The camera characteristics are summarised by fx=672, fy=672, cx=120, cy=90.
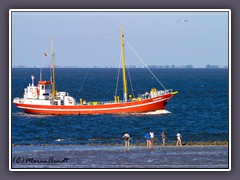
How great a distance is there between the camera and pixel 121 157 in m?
41.9

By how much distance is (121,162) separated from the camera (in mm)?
40188

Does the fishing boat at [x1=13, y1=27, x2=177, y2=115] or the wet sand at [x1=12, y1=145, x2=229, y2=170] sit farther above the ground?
the fishing boat at [x1=13, y1=27, x2=177, y2=115]

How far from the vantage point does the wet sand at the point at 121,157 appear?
38125mm

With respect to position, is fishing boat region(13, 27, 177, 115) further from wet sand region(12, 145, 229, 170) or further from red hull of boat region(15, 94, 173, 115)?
wet sand region(12, 145, 229, 170)

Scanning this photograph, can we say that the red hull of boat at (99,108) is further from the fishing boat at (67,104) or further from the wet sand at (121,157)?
the wet sand at (121,157)

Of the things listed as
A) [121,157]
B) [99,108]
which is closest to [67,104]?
[99,108]

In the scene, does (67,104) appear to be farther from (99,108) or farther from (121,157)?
(121,157)

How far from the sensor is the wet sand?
3812 cm

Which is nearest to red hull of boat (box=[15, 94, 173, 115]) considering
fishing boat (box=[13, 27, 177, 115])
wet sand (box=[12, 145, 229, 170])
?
fishing boat (box=[13, 27, 177, 115])

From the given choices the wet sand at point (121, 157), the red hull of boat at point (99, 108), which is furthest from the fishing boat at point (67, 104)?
the wet sand at point (121, 157)

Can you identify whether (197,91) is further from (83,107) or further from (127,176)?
(127,176)
